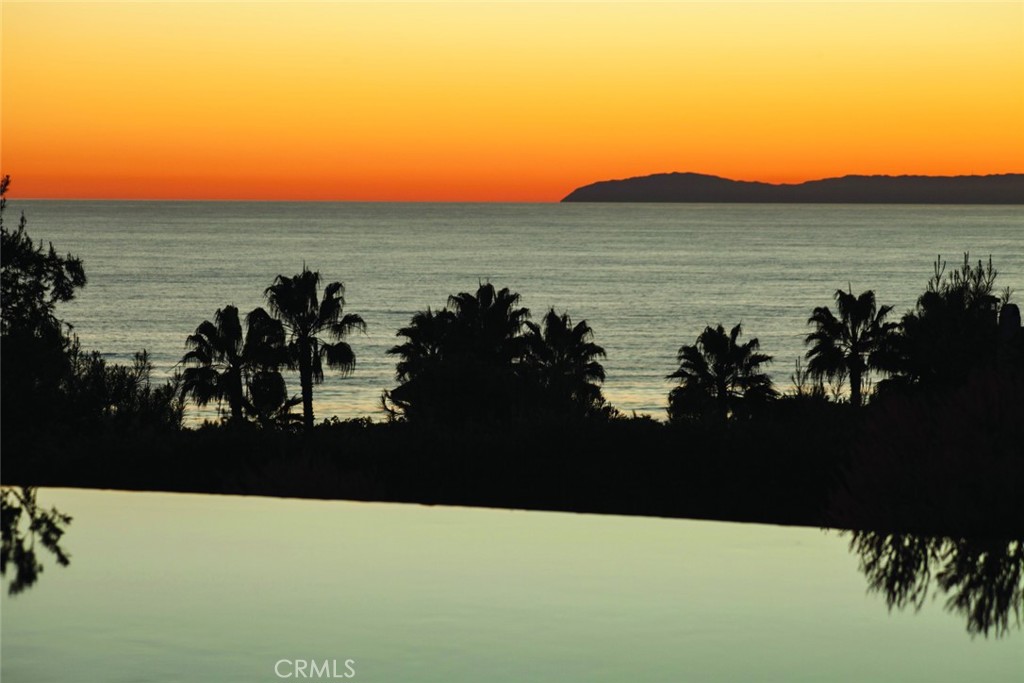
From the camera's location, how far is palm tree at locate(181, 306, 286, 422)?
1864 inches

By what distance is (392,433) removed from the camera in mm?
19203

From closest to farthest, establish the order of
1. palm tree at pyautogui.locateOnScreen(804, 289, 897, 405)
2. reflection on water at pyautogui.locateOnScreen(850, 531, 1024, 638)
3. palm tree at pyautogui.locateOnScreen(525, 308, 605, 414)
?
reflection on water at pyautogui.locateOnScreen(850, 531, 1024, 638), palm tree at pyautogui.locateOnScreen(525, 308, 605, 414), palm tree at pyautogui.locateOnScreen(804, 289, 897, 405)

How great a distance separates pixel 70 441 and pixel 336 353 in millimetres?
32189

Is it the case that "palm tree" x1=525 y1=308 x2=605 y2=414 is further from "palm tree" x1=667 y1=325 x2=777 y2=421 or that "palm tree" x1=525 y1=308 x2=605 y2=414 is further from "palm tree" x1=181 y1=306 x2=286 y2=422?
"palm tree" x1=181 y1=306 x2=286 y2=422

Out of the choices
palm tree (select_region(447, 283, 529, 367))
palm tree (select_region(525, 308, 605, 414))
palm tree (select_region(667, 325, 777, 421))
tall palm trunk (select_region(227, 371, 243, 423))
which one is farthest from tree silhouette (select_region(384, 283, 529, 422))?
palm tree (select_region(667, 325, 777, 421))

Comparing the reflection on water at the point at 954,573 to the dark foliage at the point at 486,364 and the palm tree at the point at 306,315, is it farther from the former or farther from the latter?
the palm tree at the point at 306,315

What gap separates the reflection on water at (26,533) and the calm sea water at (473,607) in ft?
0.49

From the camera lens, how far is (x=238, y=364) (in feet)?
159

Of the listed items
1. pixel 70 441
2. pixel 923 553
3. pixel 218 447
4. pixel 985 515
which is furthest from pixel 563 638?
pixel 70 441

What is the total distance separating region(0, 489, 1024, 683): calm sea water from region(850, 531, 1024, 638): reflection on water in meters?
0.21

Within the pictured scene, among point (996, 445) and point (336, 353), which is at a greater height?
point (996, 445)

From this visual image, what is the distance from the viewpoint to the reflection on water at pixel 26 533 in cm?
1003

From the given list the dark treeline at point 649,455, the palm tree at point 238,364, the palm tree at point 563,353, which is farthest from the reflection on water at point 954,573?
the palm tree at point 238,364

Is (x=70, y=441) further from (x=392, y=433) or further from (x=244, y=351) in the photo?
(x=244, y=351)
